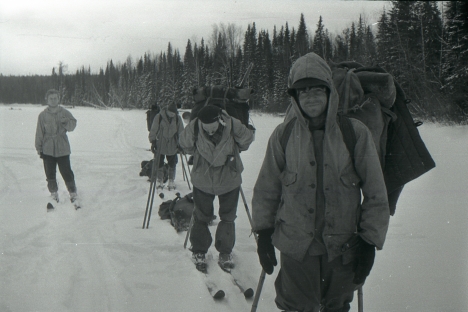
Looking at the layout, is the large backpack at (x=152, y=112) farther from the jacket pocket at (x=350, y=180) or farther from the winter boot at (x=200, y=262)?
the jacket pocket at (x=350, y=180)

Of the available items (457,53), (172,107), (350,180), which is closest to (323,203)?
(350,180)

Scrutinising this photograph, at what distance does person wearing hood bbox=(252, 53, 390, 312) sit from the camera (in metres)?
1.94

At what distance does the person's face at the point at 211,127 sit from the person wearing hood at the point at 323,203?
1569 millimetres

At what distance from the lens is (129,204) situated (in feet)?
20.9

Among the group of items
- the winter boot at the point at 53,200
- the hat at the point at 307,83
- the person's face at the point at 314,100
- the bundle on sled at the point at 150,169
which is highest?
the hat at the point at 307,83

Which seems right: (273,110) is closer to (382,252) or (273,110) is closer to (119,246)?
(382,252)

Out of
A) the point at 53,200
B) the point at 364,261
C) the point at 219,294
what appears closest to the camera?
Result: the point at 364,261

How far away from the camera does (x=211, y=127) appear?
11.9 feet

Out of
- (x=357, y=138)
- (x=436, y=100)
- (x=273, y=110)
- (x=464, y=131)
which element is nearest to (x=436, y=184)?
(x=464, y=131)

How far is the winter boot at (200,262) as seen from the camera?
144 inches

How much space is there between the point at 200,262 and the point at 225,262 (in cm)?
27

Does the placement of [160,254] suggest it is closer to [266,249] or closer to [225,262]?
[225,262]

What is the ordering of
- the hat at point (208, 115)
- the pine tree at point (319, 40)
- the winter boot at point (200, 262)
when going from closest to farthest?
1. the hat at point (208, 115)
2. the winter boot at point (200, 262)
3. the pine tree at point (319, 40)

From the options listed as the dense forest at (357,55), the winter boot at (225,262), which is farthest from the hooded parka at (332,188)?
the dense forest at (357,55)
